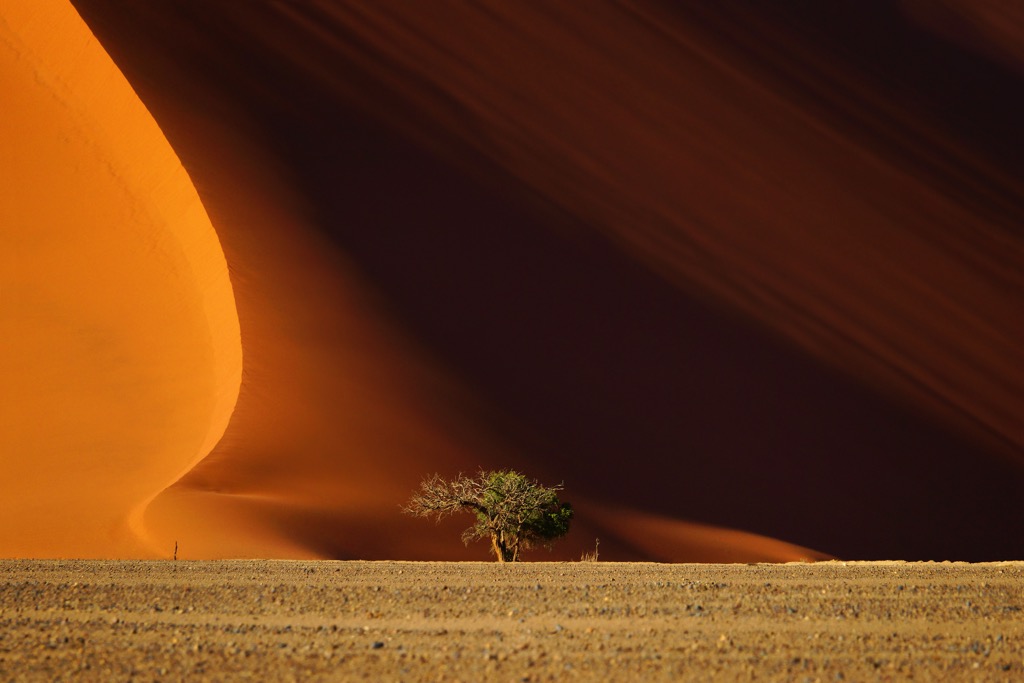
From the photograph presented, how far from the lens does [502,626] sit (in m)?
6.65

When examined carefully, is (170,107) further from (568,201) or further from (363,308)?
(568,201)

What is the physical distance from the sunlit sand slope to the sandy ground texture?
246 inches

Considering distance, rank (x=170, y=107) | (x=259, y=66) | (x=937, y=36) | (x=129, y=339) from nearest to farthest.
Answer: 1. (x=129, y=339)
2. (x=170, y=107)
3. (x=259, y=66)
4. (x=937, y=36)

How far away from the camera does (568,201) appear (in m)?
24.0

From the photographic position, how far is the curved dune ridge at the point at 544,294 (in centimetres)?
1800

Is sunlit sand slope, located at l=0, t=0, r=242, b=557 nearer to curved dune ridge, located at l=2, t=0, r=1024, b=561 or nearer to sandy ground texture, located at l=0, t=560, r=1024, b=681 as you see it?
curved dune ridge, located at l=2, t=0, r=1024, b=561

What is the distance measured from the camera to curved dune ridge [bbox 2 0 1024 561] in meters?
18.0

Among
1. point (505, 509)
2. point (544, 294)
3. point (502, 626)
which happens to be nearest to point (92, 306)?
point (544, 294)

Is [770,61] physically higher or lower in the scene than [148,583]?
higher

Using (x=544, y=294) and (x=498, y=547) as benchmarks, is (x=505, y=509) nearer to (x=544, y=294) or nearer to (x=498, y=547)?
(x=498, y=547)

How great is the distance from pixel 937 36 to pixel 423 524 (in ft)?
84.7

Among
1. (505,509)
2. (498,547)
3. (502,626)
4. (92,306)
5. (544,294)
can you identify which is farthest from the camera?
(544,294)

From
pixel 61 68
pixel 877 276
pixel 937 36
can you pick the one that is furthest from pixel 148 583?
pixel 937 36

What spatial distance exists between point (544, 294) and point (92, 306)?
24.1ft
